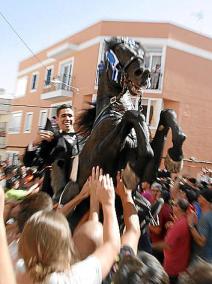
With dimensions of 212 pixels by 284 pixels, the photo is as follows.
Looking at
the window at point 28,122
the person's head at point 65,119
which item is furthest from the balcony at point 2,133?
the person's head at point 65,119

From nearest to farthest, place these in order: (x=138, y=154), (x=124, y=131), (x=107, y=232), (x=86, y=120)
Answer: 1. (x=107, y=232)
2. (x=138, y=154)
3. (x=124, y=131)
4. (x=86, y=120)

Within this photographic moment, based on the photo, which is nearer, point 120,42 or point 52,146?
point 120,42

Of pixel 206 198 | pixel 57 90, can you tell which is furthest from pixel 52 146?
pixel 57 90

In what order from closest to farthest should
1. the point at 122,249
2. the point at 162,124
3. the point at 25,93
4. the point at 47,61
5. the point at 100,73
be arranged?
the point at 122,249
the point at 162,124
the point at 100,73
the point at 47,61
the point at 25,93

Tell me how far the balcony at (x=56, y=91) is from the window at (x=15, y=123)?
3890 millimetres

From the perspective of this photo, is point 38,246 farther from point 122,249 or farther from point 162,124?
point 162,124

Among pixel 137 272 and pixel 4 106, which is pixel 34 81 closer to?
pixel 4 106

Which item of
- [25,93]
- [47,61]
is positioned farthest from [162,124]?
[25,93]

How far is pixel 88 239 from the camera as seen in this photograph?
2.63m

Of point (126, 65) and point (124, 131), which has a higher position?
point (126, 65)

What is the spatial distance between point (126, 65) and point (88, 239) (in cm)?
165

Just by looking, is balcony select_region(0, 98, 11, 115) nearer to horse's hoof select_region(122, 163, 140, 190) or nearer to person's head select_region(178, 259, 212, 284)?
horse's hoof select_region(122, 163, 140, 190)

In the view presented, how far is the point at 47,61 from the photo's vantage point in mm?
28297

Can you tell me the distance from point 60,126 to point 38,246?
10.1 ft
